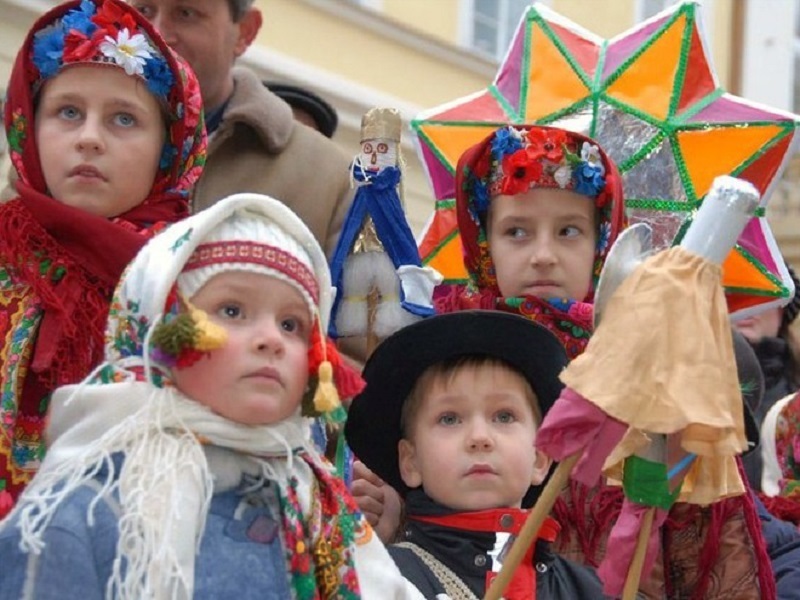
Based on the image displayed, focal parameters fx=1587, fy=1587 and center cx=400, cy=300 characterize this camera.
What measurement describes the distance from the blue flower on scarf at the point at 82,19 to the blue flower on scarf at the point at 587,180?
1.19m

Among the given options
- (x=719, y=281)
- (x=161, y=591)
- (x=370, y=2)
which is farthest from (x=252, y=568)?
(x=370, y=2)

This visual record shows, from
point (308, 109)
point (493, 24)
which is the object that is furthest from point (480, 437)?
point (493, 24)

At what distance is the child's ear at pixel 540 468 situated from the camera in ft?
10.6

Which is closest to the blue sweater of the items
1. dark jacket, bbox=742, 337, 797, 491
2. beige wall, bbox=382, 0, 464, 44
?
dark jacket, bbox=742, 337, 797, 491

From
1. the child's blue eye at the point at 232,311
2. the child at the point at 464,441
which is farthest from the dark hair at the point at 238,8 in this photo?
the child's blue eye at the point at 232,311

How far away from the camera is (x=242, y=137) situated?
3.81m

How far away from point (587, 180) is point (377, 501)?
0.90 m

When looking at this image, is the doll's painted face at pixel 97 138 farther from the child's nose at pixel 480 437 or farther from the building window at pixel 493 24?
the building window at pixel 493 24

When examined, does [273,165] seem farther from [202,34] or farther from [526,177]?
[526,177]

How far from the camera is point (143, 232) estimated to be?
2.99 m

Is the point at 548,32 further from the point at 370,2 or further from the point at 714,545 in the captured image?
the point at 370,2

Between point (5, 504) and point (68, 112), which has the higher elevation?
point (68, 112)

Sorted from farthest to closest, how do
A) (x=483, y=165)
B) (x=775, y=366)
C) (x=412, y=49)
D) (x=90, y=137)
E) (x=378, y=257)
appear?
(x=412, y=49) < (x=775, y=366) < (x=483, y=165) < (x=378, y=257) < (x=90, y=137)

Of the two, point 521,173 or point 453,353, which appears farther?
point 521,173
